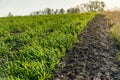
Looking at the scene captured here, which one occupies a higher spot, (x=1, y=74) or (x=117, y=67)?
(x=1, y=74)

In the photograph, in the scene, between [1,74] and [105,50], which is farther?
[105,50]

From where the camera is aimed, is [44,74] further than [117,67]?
No

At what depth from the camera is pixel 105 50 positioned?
888cm

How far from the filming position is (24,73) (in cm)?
540

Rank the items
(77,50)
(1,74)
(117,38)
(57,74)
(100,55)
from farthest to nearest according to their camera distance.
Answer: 1. (117,38)
2. (77,50)
3. (100,55)
4. (57,74)
5. (1,74)

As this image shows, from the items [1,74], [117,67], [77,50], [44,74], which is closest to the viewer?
[1,74]

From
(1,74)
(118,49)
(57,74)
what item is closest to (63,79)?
(57,74)

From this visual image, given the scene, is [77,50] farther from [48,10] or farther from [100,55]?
[48,10]

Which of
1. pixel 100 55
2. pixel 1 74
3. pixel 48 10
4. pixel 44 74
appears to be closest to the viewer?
pixel 1 74

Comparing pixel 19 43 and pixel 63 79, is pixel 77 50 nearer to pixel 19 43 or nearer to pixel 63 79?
pixel 19 43

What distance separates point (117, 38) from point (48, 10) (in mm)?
69124

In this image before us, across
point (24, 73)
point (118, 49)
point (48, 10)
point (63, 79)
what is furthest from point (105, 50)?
point (48, 10)

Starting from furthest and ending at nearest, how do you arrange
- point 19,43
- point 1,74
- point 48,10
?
point 48,10, point 19,43, point 1,74

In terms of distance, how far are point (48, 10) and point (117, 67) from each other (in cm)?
7283
